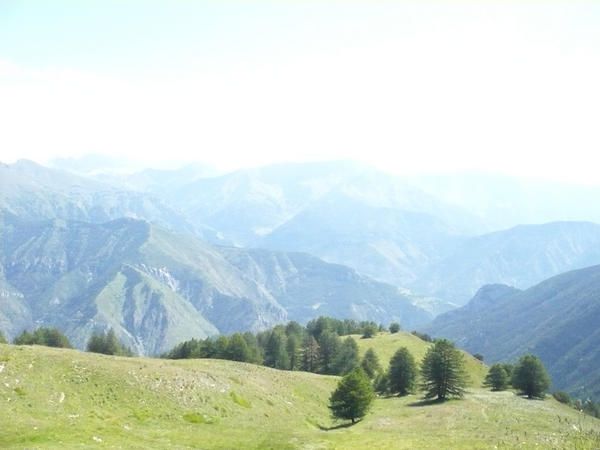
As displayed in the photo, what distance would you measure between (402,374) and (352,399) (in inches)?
1238

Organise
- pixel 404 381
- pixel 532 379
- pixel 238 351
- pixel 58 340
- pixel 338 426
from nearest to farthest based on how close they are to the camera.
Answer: pixel 338 426, pixel 532 379, pixel 404 381, pixel 238 351, pixel 58 340

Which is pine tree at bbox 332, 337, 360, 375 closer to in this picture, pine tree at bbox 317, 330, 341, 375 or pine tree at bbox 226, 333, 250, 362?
pine tree at bbox 317, 330, 341, 375

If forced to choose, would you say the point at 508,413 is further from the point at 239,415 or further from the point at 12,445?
the point at 12,445

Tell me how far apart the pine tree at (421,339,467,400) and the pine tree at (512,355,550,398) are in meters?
19.4

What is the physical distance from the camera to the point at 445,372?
81188 mm

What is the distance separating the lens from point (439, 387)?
82.3 metres

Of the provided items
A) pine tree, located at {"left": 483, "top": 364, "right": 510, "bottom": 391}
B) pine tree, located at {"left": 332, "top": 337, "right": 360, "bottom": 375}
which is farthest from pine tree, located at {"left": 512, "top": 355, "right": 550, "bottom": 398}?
pine tree, located at {"left": 332, "top": 337, "right": 360, "bottom": 375}

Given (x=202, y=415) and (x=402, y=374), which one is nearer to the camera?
(x=202, y=415)

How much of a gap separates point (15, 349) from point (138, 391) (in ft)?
57.3

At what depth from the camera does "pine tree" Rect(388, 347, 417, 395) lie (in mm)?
97625

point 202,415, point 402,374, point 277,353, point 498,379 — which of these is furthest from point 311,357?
point 202,415

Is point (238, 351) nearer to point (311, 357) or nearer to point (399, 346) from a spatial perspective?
point (311, 357)

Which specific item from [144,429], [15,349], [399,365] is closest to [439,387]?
[399,365]

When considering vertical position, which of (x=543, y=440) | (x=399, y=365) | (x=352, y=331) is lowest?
(x=352, y=331)
